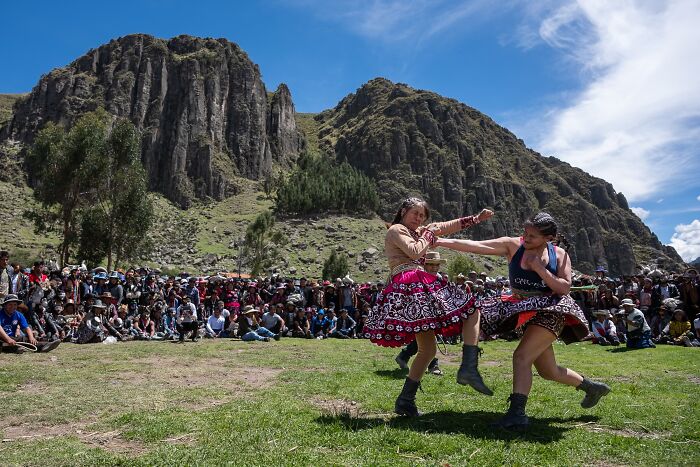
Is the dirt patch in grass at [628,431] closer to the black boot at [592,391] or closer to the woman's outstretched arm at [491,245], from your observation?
the black boot at [592,391]

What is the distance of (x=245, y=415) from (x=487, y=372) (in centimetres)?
570

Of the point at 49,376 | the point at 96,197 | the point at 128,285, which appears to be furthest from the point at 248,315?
the point at 96,197

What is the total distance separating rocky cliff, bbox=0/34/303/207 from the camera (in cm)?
14862

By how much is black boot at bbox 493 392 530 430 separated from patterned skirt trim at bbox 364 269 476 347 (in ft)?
A: 2.89

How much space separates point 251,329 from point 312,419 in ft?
46.0

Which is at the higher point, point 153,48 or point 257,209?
point 153,48

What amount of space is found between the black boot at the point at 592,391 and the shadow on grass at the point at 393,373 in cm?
375

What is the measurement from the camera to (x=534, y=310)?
5.31 m

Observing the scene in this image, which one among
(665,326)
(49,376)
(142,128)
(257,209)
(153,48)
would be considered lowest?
(49,376)

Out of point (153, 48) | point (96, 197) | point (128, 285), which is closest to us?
point (128, 285)

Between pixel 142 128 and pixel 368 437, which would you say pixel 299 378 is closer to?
pixel 368 437

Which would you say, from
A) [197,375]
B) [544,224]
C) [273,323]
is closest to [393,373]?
[197,375]

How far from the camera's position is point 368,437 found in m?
4.74

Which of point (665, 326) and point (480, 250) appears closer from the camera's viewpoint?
point (480, 250)
